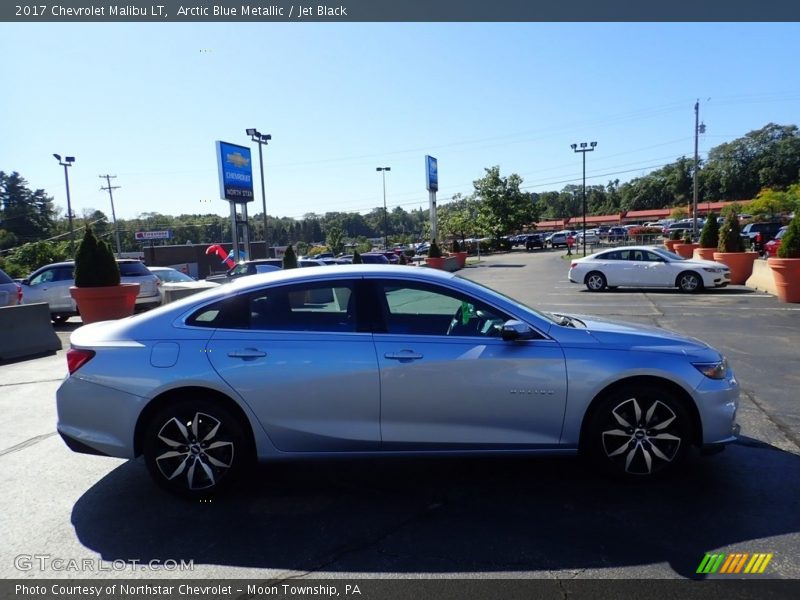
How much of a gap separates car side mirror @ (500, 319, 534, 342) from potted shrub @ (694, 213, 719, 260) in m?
19.7

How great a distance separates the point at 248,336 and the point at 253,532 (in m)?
1.27

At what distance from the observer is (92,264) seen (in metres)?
11.4

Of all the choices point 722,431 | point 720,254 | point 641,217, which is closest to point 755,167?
point 641,217

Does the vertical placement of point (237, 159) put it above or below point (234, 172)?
above

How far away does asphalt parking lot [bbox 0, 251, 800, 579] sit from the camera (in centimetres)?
299

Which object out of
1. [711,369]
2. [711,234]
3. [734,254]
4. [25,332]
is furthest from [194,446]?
[711,234]

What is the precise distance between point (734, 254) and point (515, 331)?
55.8ft

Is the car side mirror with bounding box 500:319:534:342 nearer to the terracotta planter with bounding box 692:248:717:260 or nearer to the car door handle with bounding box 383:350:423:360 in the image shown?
the car door handle with bounding box 383:350:423:360

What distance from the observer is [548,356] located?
146 inches

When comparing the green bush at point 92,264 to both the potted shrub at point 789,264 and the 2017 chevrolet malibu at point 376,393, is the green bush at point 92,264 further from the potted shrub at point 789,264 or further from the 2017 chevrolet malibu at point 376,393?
the potted shrub at point 789,264

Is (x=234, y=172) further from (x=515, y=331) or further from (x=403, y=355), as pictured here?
→ (x=515, y=331)

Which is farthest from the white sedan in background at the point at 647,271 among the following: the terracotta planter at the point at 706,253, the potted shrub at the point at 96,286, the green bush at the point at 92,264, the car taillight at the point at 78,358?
the car taillight at the point at 78,358

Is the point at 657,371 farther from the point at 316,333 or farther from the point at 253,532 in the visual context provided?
the point at 253,532

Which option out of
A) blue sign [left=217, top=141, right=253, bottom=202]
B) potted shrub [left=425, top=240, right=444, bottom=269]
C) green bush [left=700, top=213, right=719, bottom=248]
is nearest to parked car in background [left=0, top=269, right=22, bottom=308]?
blue sign [left=217, top=141, right=253, bottom=202]
